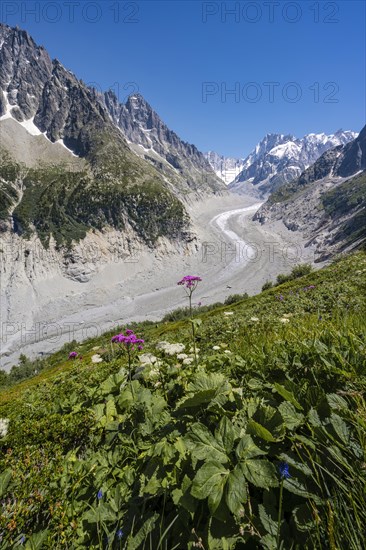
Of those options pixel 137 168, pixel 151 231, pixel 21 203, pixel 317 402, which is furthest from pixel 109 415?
pixel 137 168

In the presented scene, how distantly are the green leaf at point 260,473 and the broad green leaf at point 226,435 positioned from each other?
0.17 meters

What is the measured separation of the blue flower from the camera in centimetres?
176

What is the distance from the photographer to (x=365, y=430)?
1784mm

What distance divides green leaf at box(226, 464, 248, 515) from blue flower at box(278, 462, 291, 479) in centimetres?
25

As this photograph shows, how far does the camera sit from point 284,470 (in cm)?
179

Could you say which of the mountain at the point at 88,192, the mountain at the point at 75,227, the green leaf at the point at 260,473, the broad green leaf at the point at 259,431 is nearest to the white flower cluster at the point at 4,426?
the broad green leaf at the point at 259,431

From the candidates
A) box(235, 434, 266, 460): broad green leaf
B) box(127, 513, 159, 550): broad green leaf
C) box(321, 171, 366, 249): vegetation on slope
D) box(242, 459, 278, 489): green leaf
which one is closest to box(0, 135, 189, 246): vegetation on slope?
box(321, 171, 366, 249): vegetation on slope

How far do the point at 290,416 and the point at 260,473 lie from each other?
0.57 m

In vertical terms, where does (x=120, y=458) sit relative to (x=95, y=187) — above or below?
below

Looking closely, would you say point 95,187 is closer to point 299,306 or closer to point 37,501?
point 299,306

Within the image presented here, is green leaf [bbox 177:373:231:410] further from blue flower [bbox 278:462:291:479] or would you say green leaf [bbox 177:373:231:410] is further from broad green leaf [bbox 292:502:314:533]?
broad green leaf [bbox 292:502:314:533]

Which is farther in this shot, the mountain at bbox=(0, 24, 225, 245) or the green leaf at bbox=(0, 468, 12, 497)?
the mountain at bbox=(0, 24, 225, 245)

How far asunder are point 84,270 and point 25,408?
105380mm

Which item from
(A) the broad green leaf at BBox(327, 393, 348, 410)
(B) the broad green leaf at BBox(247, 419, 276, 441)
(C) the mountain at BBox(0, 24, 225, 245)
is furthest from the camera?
(C) the mountain at BBox(0, 24, 225, 245)
